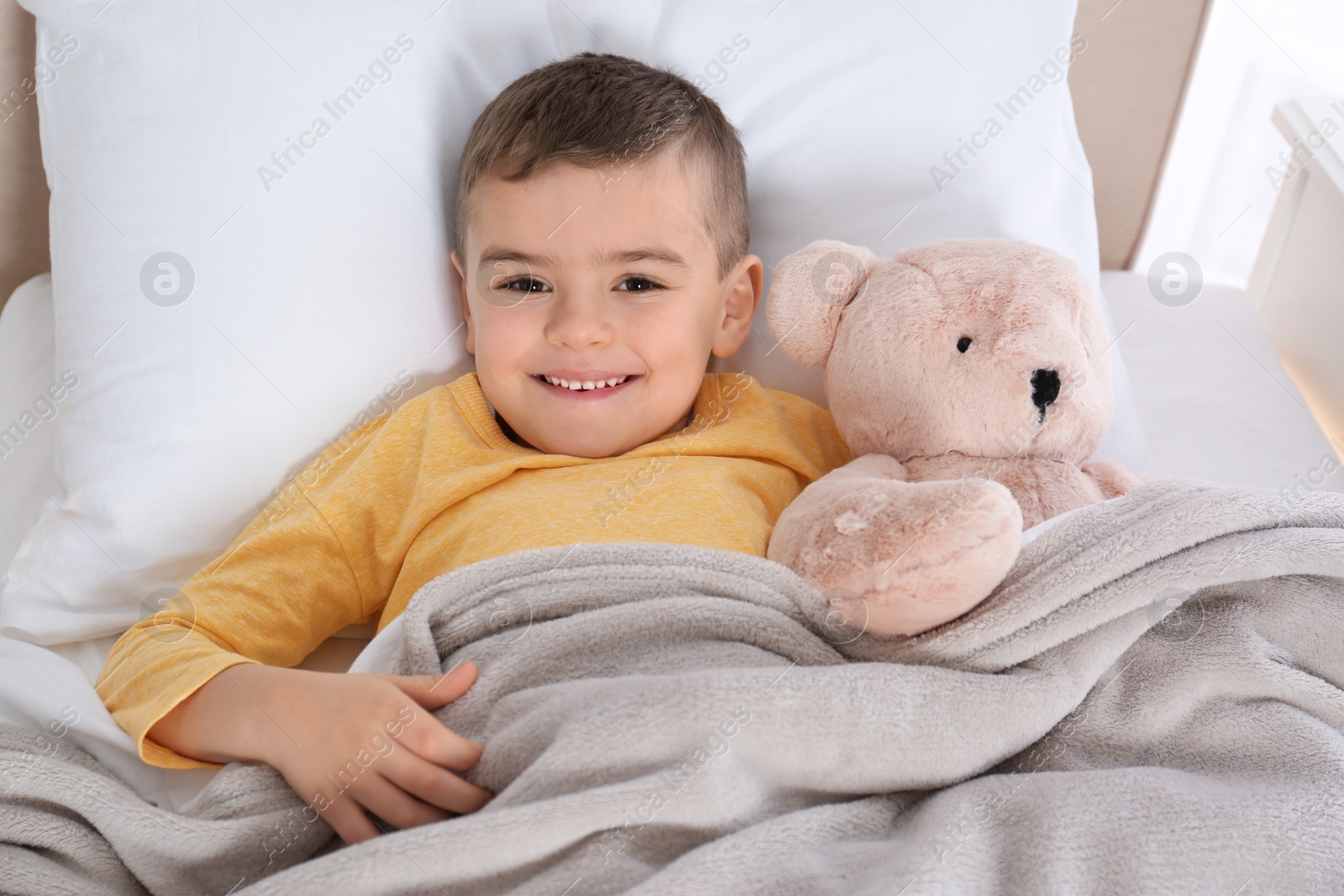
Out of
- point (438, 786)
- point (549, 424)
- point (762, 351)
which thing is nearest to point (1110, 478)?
point (762, 351)

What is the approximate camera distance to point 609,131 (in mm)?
939

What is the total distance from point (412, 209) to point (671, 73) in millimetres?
314

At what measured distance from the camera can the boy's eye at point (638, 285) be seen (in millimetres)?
964

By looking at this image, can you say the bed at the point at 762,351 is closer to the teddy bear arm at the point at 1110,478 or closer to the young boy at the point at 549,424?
the young boy at the point at 549,424

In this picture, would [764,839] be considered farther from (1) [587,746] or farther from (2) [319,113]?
(2) [319,113]

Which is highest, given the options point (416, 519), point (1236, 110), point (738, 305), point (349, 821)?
point (1236, 110)

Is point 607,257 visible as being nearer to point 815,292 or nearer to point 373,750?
point 815,292

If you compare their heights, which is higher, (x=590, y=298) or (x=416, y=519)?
(x=590, y=298)

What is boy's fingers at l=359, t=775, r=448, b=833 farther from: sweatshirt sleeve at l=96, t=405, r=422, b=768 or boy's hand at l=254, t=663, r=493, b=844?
sweatshirt sleeve at l=96, t=405, r=422, b=768

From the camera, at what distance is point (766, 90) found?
1146mm

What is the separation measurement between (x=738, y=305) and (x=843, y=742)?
58 cm

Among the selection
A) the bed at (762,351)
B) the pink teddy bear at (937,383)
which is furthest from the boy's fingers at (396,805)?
the pink teddy bear at (937,383)

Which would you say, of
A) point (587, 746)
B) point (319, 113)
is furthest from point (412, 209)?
point (587, 746)

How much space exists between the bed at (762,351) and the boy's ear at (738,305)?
0.23 ft
